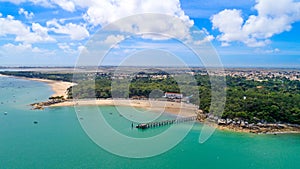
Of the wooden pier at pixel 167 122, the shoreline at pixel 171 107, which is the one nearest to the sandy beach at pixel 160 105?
the shoreline at pixel 171 107

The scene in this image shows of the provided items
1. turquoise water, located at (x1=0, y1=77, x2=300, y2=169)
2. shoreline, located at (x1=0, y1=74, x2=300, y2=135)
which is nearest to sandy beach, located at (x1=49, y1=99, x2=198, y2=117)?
shoreline, located at (x1=0, y1=74, x2=300, y2=135)

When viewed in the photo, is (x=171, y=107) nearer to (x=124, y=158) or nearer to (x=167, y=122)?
Answer: (x=167, y=122)

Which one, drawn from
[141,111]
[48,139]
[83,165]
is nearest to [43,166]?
[83,165]

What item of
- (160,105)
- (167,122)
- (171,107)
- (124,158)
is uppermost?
(160,105)

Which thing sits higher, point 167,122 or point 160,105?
point 160,105

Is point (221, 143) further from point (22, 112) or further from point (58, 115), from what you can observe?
point (22, 112)

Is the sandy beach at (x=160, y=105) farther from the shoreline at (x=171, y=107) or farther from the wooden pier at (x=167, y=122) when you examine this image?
the wooden pier at (x=167, y=122)

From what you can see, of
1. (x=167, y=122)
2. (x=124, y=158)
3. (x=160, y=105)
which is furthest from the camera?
(x=160, y=105)

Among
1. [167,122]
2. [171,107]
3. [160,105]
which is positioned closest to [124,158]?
[167,122]
